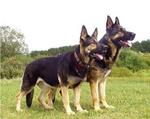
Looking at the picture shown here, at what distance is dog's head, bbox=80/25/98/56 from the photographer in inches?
410

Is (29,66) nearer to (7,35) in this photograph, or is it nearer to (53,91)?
(53,91)

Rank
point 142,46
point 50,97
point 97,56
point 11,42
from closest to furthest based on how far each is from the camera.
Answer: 1. point 97,56
2. point 50,97
3. point 142,46
4. point 11,42

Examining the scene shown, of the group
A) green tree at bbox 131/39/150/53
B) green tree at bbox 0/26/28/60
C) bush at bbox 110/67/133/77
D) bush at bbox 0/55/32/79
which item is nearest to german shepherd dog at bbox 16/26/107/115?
bush at bbox 0/55/32/79

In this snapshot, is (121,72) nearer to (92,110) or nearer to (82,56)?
(92,110)

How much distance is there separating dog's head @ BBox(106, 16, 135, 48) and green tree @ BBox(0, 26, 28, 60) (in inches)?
1467

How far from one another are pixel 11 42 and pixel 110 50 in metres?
42.2

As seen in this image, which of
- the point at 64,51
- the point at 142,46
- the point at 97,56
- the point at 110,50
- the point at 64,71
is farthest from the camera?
the point at 142,46

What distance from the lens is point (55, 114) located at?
10703mm

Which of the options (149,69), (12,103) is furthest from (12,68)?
(12,103)

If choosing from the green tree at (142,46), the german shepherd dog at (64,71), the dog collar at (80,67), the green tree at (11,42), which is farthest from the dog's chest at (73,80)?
the green tree at (11,42)

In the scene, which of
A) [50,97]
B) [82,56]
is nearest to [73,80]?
[82,56]

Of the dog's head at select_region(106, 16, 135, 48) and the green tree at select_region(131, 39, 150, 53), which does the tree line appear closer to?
the green tree at select_region(131, 39, 150, 53)

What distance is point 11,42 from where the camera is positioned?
172ft

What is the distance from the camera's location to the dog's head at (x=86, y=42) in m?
10.4
